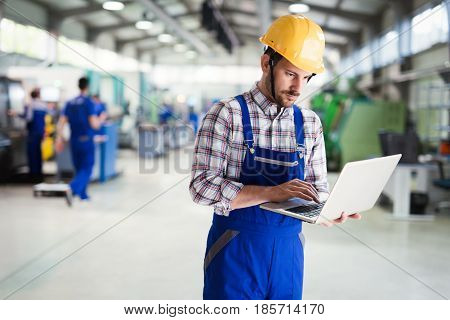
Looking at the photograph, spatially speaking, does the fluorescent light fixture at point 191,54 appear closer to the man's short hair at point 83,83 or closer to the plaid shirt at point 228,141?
the man's short hair at point 83,83

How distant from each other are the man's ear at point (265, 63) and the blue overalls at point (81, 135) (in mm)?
3837

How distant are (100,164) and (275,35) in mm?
5839

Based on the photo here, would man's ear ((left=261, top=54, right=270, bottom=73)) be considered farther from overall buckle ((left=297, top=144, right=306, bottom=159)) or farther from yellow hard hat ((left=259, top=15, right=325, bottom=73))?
overall buckle ((left=297, top=144, right=306, bottom=159))

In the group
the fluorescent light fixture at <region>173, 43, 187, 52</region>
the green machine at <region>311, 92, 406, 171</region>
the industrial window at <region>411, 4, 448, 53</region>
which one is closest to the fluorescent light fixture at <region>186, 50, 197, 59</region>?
A: the fluorescent light fixture at <region>173, 43, 187, 52</region>

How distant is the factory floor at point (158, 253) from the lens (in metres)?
2.72

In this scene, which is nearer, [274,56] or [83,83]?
[274,56]

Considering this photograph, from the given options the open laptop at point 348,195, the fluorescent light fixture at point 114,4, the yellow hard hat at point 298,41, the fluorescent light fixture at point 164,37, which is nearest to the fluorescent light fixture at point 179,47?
the fluorescent light fixture at point 164,37

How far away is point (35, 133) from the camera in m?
6.29

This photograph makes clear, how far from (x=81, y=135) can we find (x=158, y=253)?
197 centimetres

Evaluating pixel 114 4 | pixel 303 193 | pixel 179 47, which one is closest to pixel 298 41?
pixel 303 193

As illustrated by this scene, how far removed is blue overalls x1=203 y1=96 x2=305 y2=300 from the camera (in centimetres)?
119

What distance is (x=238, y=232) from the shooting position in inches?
47.6

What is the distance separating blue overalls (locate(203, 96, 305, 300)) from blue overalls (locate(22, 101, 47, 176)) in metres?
5.58

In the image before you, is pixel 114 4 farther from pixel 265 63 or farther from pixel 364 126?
pixel 265 63
